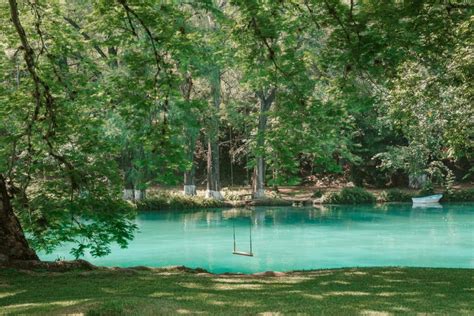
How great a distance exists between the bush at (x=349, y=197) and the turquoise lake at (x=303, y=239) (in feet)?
4.06

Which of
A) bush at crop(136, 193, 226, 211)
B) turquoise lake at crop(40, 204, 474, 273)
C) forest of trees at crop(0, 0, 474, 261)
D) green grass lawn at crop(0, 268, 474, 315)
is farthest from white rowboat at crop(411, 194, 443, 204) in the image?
green grass lawn at crop(0, 268, 474, 315)

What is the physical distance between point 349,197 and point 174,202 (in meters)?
9.47

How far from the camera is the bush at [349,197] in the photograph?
97.5 ft

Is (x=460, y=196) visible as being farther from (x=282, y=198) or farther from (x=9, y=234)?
(x=9, y=234)

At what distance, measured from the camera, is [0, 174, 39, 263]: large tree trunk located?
958cm

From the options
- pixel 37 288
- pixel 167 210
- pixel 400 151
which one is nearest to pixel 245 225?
pixel 167 210

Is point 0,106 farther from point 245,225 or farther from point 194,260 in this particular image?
point 245,225

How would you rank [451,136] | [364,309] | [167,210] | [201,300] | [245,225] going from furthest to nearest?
1. [167,210]
2. [245,225]
3. [451,136]
4. [201,300]
5. [364,309]

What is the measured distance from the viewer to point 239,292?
7625 mm

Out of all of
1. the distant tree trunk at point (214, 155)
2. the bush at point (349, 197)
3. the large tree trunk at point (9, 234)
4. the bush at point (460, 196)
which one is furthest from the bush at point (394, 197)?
the large tree trunk at point (9, 234)

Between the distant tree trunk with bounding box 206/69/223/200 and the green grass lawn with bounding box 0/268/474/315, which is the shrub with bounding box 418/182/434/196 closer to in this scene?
the distant tree trunk with bounding box 206/69/223/200

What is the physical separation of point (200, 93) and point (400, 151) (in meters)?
10.4

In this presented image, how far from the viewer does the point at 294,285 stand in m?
8.37

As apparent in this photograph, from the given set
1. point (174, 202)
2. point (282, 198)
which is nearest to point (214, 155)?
point (174, 202)
